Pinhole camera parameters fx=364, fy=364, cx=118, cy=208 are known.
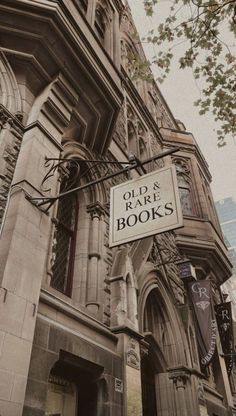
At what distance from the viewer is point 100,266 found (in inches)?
317

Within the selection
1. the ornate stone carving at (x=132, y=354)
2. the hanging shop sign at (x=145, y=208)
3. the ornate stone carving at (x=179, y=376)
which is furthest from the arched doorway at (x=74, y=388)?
the ornate stone carving at (x=179, y=376)

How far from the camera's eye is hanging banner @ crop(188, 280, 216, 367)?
37.3 feet

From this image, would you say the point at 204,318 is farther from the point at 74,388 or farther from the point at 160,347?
the point at 74,388

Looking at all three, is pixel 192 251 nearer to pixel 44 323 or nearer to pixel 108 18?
pixel 108 18

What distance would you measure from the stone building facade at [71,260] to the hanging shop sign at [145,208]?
2.11 feet

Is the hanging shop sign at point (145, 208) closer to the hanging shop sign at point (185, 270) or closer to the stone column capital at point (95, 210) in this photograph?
the stone column capital at point (95, 210)

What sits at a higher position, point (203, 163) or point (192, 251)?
point (203, 163)

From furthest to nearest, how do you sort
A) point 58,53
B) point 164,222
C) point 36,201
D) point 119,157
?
point 119,157 < point 58,53 < point 36,201 < point 164,222

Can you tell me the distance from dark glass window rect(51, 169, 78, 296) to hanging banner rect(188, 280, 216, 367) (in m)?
5.85

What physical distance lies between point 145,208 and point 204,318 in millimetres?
8057

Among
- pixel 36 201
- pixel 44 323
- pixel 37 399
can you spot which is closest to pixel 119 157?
pixel 36 201

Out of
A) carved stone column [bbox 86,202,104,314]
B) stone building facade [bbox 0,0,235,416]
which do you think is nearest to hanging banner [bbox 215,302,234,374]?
stone building facade [bbox 0,0,235,416]

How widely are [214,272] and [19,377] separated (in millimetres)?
13821

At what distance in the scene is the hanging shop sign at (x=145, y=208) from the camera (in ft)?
17.6
